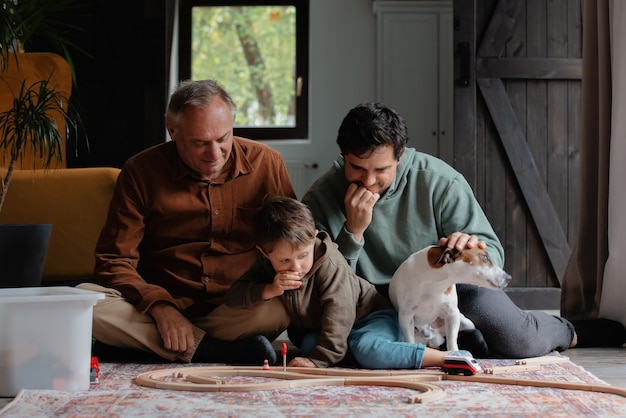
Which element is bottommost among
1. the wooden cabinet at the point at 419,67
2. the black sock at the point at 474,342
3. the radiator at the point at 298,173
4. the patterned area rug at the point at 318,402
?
the patterned area rug at the point at 318,402

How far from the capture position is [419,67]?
561 cm

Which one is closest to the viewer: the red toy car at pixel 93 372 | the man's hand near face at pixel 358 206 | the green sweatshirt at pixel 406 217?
the red toy car at pixel 93 372

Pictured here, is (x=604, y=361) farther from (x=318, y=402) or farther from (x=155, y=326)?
(x=155, y=326)

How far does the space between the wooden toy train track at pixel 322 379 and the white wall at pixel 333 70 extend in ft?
11.6

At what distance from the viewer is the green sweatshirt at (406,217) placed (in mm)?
2584

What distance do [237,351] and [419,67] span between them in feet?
11.5

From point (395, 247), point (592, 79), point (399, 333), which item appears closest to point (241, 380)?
point (399, 333)

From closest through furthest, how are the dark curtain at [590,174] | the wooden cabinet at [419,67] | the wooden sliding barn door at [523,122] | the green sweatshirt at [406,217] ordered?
the green sweatshirt at [406,217], the dark curtain at [590,174], the wooden sliding barn door at [523,122], the wooden cabinet at [419,67]

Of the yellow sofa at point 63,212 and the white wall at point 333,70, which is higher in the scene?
the white wall at point 333,70

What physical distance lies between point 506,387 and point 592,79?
1814 mm

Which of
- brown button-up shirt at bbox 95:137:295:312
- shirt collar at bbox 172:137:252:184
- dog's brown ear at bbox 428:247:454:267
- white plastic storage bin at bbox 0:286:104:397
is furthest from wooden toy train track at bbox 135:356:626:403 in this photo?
shirt collar at bbox 172:137:252:184

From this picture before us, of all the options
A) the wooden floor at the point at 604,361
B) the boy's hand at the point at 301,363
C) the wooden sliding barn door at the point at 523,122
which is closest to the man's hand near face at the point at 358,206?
the boy's hand at the point at 301,363

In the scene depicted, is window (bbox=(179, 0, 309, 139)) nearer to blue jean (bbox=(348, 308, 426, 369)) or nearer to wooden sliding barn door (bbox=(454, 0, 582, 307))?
wooden sliding barn door (bbox=(454, 0, 582, 307))

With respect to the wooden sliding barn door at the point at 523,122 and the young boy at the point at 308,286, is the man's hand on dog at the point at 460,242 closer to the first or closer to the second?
the young boy at the point at 308,286
